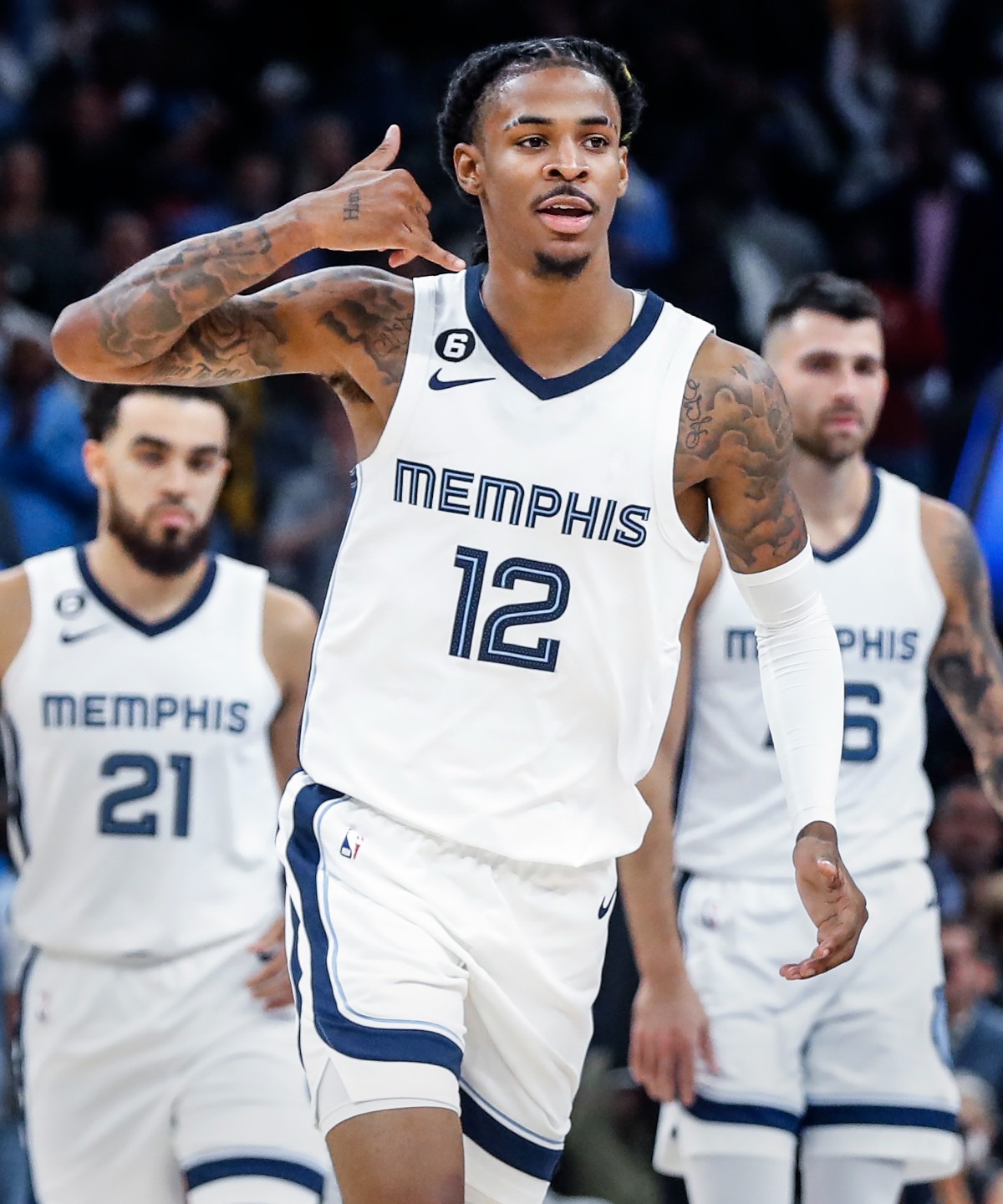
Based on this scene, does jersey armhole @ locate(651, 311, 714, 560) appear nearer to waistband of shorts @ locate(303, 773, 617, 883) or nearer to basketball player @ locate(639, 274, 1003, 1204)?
waistband of shorts @ locate(303, 773, 617, 883)

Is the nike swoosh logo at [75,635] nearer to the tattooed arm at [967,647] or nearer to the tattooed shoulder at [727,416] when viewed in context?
the tattooed shoulder at [727,416]

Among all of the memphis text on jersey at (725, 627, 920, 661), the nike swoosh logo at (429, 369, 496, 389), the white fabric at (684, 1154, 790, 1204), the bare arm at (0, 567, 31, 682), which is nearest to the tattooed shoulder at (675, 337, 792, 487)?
the nike swoosh logo at (429, 369, 496, 389)

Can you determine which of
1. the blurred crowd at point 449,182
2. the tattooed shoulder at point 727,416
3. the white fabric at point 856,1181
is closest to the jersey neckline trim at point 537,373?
the tattooed shoulder at point 727,416

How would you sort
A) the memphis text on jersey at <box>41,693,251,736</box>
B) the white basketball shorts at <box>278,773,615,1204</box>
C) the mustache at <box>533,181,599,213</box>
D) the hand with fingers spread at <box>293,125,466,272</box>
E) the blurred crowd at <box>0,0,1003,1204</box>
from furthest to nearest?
the blurred crowd at <box>0,0,1003,1204</box>
the memphis text on jersey at <box>41,693,251,736</box>
the mustache at <box>533,181,599,213</box>
the hand with fingers spread at <box>293,125,466,272</box>
the white basketball shorts at <box>278,773,615,1204</box>

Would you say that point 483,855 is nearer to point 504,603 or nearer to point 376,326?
point 504,603

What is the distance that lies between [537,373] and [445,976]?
1.07m

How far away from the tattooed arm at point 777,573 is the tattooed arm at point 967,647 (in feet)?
3.95

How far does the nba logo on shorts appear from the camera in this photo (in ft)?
11.3

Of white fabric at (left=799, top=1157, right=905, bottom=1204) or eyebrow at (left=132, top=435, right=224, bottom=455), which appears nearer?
white fabric at (left=799, top=1157, right=905, bottom=1204)

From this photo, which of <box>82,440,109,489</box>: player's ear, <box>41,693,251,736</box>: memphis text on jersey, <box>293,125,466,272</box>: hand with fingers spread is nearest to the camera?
<box>293,125,466,272</box>: hand with fingers spread

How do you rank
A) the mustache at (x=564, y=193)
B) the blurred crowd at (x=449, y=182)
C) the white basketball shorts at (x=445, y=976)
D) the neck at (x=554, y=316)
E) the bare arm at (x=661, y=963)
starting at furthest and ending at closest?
the blurred crowd at (x=449, y=182), the bare arm at (x=661, y=963), the neck at (x=554, y=316), the mustache at (x=564, y=193), the white basketball shorts at (x=445, y=976)

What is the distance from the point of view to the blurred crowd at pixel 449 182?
8.52 metres

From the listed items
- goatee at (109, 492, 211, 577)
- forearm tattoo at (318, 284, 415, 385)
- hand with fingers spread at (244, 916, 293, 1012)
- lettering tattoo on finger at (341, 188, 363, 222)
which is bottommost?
hand with fingers spread at (244, 916, 293, 1012)

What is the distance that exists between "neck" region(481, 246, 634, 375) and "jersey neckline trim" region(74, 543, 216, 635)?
1707 mm
